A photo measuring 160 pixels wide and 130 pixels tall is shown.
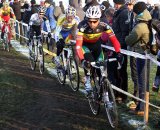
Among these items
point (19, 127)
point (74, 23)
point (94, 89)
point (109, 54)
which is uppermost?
point (74, 23)

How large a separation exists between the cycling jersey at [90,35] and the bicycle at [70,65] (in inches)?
60.8

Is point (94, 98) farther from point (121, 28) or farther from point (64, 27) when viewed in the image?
point (64, 27)

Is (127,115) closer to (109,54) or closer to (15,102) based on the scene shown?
(109,54)

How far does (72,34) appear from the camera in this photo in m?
10.3

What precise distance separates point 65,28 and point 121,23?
245 cm

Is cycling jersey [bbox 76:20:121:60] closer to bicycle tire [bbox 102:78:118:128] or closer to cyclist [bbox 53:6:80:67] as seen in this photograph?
bicycle tire [bbox 102:78:118:128]

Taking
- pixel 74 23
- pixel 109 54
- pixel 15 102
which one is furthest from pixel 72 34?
pixel 15 102

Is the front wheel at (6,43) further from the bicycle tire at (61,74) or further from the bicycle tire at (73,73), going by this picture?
the bicycle tire at (73,73)

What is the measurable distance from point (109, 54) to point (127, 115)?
166 centimetres

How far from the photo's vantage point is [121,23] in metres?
8.05

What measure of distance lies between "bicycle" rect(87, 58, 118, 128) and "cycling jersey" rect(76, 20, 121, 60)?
18.9 inches

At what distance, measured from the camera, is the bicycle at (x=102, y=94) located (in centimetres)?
656

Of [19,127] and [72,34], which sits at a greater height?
[72,34]

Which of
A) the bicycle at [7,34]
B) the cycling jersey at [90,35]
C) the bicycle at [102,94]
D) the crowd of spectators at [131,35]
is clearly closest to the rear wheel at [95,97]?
the bicycle at [102,94]
